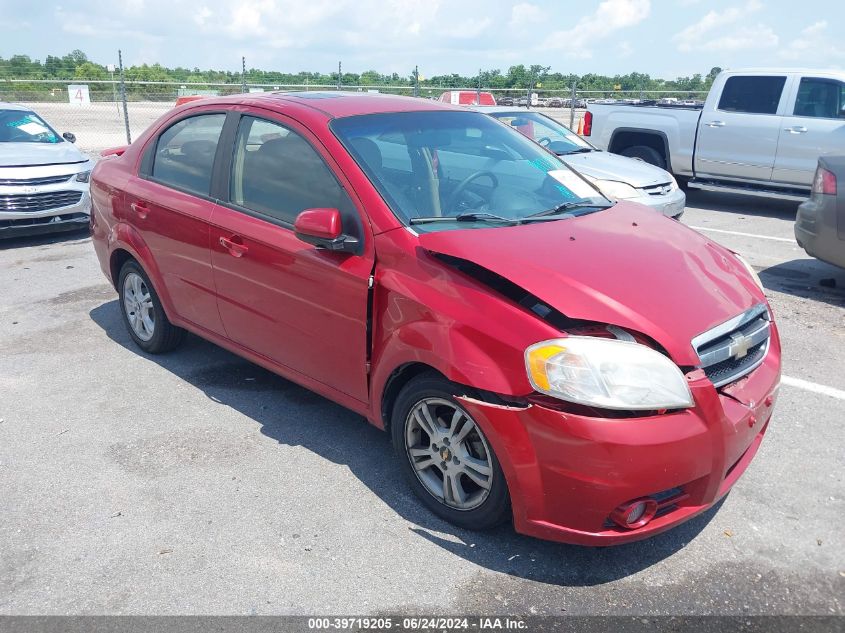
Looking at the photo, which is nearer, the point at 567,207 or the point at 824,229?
the point at 567,207

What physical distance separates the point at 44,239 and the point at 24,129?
1669 millimetres

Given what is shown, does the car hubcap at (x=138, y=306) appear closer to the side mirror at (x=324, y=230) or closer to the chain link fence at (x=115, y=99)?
the side mirror at (x=324, y=230)

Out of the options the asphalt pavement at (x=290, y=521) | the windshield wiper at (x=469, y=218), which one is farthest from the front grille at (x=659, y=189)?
the windshield wiper at (x=469, y=218)

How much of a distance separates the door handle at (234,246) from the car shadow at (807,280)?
202 inches

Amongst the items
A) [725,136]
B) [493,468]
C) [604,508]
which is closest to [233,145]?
[493,468]

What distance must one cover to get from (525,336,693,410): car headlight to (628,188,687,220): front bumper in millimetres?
5700

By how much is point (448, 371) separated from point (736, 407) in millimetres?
1132

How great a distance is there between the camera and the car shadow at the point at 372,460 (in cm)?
308

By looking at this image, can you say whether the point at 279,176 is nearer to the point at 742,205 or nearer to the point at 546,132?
the point at 546,132

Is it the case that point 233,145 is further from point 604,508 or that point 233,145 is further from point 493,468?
A: point 604,508

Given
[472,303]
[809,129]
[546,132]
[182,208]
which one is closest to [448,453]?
[472,303]

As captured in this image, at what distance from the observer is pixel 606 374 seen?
2721 millimetres

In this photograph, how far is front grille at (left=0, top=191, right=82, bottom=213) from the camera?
8242mm

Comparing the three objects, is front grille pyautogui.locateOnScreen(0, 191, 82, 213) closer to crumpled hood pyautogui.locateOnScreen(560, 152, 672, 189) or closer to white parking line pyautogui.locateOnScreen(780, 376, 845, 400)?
crumpled hood pyautogui.locateOnScreen(560, 152, 672, 189)
